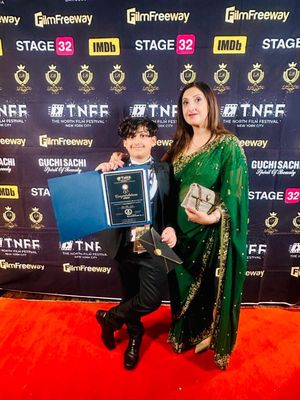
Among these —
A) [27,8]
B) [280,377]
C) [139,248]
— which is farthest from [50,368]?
[27,8]

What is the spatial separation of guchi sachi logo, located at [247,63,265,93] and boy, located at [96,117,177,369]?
2.82 ft

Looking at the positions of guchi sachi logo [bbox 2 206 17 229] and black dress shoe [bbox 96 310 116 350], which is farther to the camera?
guchi sachi logo [bbox 2 206 17 229]

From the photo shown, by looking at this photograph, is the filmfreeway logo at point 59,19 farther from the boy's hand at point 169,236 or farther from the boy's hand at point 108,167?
the boy's hand at point 169,236

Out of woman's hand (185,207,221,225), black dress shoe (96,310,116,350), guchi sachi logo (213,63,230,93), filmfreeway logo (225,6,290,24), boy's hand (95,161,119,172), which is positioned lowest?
black dress shoe (96,310,116,350)

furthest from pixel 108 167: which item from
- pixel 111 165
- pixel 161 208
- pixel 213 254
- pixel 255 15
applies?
pixel 255 15

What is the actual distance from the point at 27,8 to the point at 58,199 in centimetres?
132

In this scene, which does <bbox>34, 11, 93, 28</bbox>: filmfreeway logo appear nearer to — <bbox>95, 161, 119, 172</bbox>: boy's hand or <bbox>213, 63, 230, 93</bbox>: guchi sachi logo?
<bbox>213, 63, 230, 93</bbox>: guchi sachi logo

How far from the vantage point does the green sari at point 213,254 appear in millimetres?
1531

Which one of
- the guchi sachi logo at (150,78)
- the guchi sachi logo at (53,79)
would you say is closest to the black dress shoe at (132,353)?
the guchi sachi logo at (150,78)

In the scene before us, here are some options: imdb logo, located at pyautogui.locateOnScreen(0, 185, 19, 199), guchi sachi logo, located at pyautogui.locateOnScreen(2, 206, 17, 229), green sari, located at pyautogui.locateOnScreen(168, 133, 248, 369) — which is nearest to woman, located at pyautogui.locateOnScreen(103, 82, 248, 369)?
green sari, located at pyautogui.locateOnScreen(168, 133, 248, 369)

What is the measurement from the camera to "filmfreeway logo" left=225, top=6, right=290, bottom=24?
190cm

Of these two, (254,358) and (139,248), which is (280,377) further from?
(139,248)

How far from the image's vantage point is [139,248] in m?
1.63

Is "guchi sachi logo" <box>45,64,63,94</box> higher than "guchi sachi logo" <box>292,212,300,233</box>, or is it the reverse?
"guchi sachi logo" <box>45,64,63,94</box>
